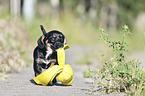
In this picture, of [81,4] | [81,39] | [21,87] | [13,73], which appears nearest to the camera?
[21,87]

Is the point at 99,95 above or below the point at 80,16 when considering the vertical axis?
below

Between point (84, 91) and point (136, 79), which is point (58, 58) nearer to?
point (84, 91)

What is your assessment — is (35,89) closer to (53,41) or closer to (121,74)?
(53,41)

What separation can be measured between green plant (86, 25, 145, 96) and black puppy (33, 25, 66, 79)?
859mm

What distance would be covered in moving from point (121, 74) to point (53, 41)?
4.21 ft

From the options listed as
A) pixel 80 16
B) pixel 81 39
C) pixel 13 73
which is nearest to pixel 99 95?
pixel 13 73

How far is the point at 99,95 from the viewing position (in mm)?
5047

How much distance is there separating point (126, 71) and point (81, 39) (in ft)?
74.0

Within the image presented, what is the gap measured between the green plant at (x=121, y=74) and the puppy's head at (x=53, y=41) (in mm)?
768

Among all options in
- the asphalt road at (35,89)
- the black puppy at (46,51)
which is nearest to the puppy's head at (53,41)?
the black puppy at (46,51)

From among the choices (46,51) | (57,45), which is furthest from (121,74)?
(46,51)

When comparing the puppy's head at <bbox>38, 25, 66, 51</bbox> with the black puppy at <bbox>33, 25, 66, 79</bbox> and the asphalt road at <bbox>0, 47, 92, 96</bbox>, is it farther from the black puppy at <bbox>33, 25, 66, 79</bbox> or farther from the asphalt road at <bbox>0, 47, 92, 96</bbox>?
the asphalt road at <bbox>0, 47, 92, 96</bbox>

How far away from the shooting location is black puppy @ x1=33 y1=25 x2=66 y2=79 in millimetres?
5703

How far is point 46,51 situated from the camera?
5816mm
